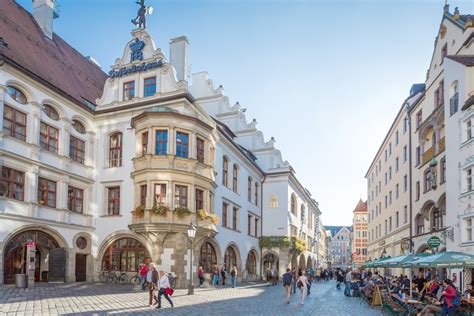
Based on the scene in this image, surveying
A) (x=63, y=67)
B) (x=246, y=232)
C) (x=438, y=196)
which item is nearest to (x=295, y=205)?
(x=246, y=232)

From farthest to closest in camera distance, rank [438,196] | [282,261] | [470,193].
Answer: [282,261] → [438,196] → [470,193]

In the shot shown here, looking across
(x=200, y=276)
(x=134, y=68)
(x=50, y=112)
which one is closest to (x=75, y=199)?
(x=50, y=112)

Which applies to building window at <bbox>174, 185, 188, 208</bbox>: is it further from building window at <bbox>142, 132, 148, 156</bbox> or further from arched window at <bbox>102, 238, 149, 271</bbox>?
arched window at <bbox>102, 238, 149, 271</bbox>

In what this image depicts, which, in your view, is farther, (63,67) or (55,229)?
(63,67)

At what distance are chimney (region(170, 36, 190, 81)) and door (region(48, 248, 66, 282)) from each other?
13.8 metres

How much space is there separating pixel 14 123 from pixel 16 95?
155 centimetres

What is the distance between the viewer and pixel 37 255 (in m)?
29.6

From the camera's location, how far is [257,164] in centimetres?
4934

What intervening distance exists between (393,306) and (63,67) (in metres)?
26.6

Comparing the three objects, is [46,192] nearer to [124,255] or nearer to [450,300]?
[124,255]

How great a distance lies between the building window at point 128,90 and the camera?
1300 inches

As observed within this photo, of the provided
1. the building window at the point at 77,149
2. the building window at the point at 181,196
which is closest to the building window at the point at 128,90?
the building window at the point at 77,149

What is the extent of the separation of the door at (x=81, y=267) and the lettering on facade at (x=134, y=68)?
476 inches

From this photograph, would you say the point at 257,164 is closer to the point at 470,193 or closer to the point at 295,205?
the point at 295,205
